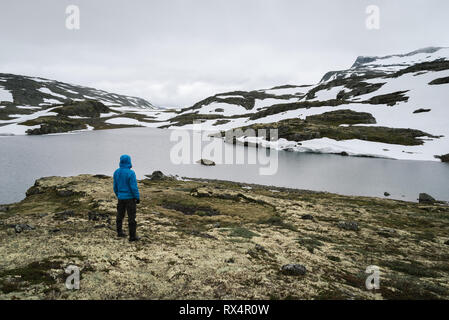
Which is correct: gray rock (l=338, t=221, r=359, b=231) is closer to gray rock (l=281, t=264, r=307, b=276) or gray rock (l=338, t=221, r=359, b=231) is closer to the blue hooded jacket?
gray rock (l=281, t=264, r=307, b=276)

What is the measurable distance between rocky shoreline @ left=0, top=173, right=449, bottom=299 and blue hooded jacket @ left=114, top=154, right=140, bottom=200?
8.78 ft

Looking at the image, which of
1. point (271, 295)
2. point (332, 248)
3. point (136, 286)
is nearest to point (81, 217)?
point (136, 286)

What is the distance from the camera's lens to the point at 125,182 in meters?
13.0

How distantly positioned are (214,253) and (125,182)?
19.5 ft

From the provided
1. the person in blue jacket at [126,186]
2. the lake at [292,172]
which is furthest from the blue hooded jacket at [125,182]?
the lake at [292,172]

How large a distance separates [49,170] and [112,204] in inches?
1421

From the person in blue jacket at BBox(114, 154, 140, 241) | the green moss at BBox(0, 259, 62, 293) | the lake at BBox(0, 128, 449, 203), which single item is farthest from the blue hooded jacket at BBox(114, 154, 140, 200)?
the lake at BBox(0, 128, 449, 203)

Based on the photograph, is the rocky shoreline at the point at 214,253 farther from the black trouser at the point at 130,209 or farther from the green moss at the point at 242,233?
the black trouser at the point at 130,209

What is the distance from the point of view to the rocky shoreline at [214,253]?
9.69 meters

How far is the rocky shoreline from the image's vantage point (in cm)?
969

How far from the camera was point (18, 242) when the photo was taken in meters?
12.7

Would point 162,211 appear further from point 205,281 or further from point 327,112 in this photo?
point 327,112

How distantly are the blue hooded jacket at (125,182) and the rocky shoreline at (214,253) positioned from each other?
2.68 meters

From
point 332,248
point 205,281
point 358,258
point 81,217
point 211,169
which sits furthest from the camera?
point 211,169
